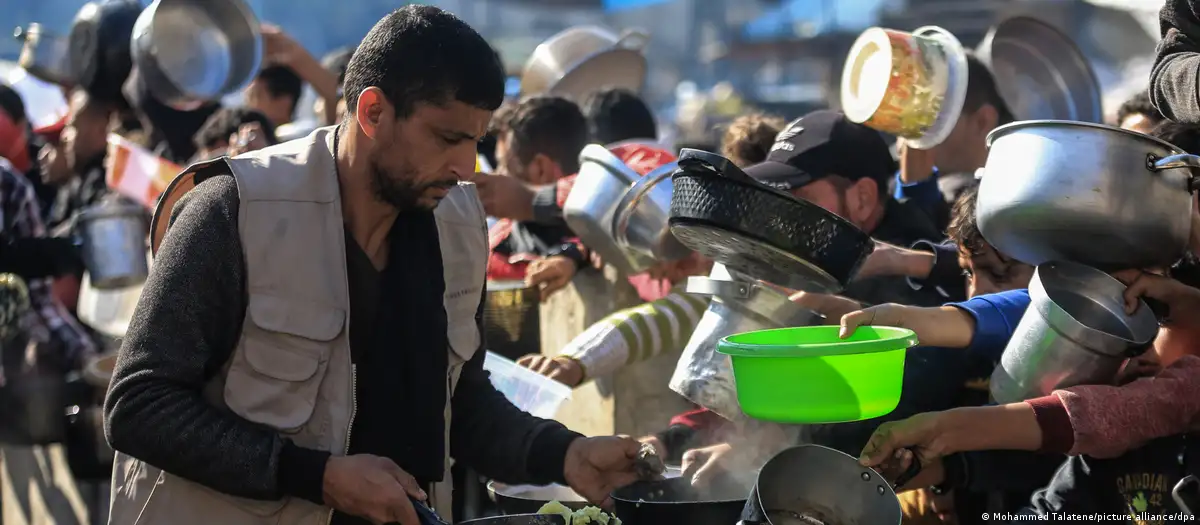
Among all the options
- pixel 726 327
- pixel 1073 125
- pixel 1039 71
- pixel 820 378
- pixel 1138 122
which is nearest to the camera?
pixel 820 378

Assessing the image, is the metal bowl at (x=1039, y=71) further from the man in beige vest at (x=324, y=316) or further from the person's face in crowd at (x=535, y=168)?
the man in beige vest at (x=324, y=316)

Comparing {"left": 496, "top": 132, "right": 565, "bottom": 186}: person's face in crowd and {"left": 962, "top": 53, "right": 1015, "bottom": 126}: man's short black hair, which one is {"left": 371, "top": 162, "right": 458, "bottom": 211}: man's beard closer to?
{"left": 962, "top": 53, "right": 1015, "bottom": 126}: man's short black hair

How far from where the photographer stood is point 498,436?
2.75 meters

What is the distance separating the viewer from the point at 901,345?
2484 millimetres

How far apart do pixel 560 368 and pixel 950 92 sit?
1.41 m

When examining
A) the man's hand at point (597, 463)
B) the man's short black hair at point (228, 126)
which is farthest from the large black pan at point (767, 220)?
the man's short black hair at point (228, 126)

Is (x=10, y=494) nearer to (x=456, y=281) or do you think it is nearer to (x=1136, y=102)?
(x=456, y=281)

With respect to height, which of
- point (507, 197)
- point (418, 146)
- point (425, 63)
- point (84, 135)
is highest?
point (425, 63)

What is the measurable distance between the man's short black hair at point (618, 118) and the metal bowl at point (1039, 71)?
1.64 meters

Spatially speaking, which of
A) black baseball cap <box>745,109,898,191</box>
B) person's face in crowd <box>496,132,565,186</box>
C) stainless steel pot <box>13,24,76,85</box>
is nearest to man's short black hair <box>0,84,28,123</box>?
stainless steel pot <box>13,24,76,85</box>

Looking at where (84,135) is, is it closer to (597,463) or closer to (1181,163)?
(597,463)

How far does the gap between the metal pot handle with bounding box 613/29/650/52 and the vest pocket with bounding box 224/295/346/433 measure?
499 cm

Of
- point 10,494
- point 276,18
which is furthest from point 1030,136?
point 276,18

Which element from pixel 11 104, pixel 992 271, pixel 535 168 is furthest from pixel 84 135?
pixel 992 271
